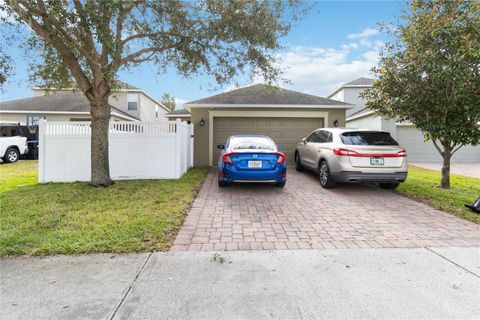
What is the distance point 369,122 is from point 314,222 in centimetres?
1469

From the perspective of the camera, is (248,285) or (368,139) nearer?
(248,285)

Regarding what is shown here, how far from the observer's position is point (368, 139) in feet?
23.4

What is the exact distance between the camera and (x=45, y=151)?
824 centimetres

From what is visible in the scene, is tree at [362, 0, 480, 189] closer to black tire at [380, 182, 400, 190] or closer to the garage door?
black tire at [380, 182, 400, 190]

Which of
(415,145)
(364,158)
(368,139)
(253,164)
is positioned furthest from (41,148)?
(415,145)

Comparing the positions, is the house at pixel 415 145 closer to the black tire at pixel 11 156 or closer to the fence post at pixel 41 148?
the fence post at pixel 41 148

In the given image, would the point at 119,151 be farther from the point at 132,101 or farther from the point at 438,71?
the point at 132,101

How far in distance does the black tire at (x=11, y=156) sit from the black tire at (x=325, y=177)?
14.8 m

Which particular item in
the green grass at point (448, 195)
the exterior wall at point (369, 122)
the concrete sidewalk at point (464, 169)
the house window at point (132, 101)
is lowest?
the green grass at point (448, 195)

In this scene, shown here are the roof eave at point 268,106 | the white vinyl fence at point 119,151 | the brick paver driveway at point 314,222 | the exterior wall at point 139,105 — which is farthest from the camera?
the exterior wall at point 139,105

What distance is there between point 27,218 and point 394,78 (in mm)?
8930

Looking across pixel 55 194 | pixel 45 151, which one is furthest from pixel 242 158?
pixel 45 151

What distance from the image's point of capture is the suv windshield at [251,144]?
24.3 feet

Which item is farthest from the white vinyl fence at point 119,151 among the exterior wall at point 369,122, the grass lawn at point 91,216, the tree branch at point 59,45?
the exterior wall at point 369,122
